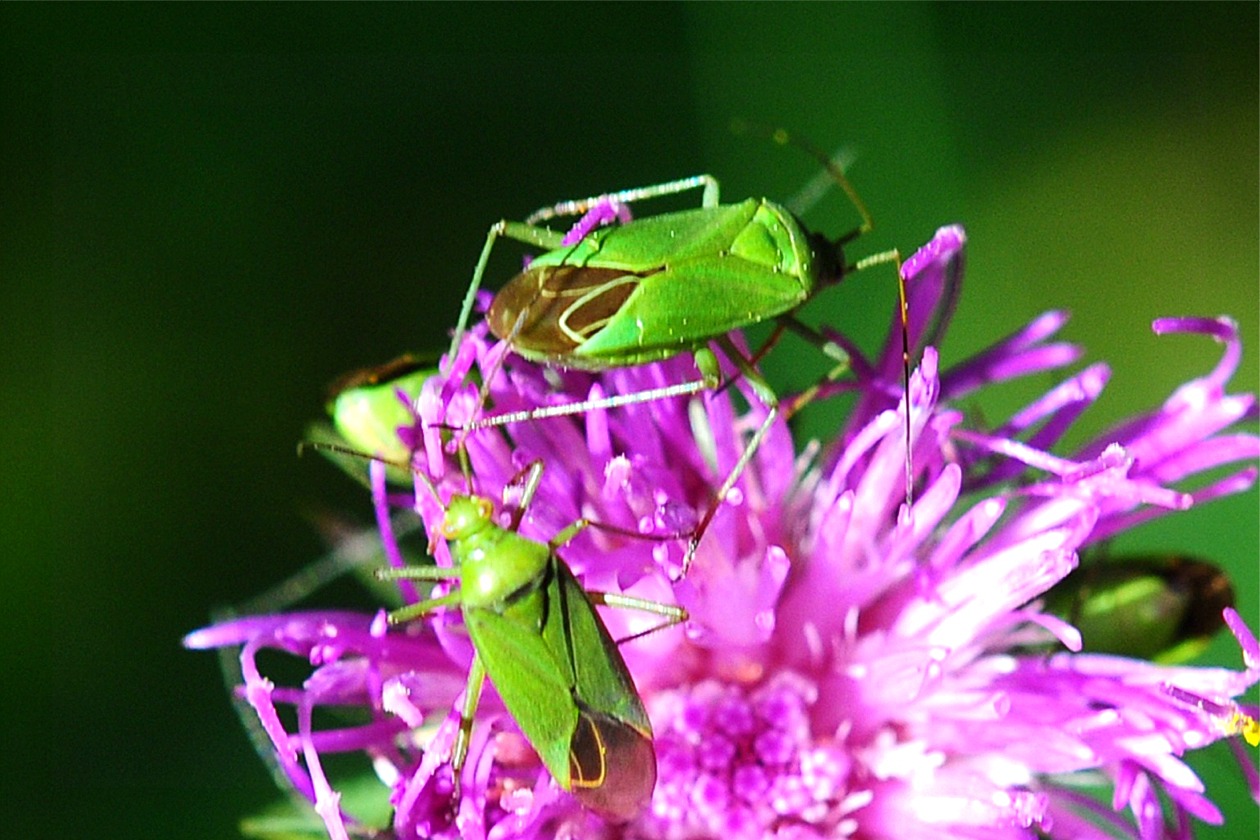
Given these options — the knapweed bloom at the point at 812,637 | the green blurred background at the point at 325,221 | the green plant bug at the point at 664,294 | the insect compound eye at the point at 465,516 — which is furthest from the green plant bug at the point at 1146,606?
the green blurred background at the point at 325,221

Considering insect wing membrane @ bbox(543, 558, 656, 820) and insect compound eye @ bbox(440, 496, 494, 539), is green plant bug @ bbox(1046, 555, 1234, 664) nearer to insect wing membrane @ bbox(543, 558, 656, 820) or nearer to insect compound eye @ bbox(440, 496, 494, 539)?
insect wing membrane @ bbox(543, 558, 656, 820)

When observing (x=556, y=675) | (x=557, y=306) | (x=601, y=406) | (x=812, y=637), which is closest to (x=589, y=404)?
(x=601, y=406)

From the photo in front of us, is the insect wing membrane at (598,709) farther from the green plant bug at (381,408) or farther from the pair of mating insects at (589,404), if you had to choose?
the green plant bug at (381,408)

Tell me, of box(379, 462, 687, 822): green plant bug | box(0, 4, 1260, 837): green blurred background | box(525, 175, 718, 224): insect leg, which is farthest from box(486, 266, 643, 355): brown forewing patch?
box(0, 4, 1260, 837): green blurred background

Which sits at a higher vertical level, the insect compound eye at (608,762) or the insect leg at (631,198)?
the insect leg at (631,198)

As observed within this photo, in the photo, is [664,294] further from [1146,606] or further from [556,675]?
[1146,606]
